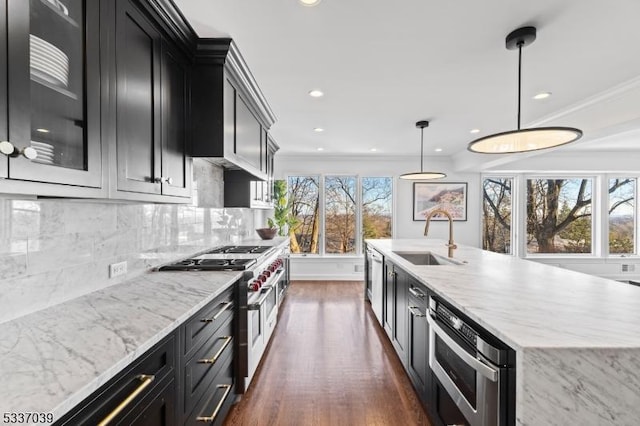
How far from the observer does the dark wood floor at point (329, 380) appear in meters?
1.94

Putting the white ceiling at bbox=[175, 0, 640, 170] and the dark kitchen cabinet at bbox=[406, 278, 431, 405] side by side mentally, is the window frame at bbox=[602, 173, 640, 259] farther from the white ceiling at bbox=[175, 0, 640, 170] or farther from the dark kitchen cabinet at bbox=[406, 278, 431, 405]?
the dark kitchen cabinet at bbox=[406, 278, 431, 405]

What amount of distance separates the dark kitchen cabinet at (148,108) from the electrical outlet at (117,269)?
0.49m

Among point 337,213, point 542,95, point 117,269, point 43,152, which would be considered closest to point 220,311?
point 117,269

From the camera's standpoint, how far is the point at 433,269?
2.09m

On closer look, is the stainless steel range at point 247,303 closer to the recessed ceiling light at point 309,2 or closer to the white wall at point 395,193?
the recessed ceiling light at point 309,2

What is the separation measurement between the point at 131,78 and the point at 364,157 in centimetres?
487

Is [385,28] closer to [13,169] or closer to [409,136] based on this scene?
[13,169]

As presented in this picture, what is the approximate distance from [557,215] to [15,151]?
7575mm

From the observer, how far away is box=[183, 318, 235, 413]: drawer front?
1328 millimetres

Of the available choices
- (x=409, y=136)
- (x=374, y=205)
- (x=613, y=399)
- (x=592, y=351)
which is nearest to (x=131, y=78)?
(x=592, y=351)

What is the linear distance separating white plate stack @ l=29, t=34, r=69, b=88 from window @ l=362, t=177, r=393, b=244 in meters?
5.27

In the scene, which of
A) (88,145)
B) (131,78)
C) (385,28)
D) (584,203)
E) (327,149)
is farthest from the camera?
(584,203)

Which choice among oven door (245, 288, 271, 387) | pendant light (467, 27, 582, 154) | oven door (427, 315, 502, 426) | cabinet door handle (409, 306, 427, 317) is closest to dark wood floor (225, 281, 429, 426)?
oven door (245, 288, 271, 387)

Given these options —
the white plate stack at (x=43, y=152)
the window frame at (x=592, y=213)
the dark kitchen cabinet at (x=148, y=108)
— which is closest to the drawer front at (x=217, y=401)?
the dark kitchen cabinet at (x=148, y=108)
